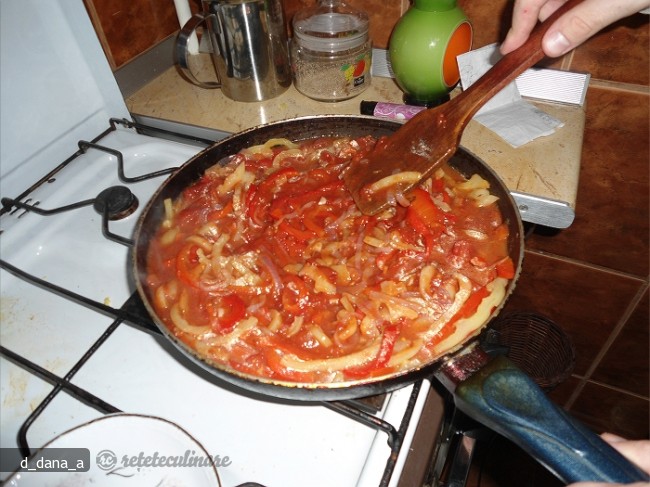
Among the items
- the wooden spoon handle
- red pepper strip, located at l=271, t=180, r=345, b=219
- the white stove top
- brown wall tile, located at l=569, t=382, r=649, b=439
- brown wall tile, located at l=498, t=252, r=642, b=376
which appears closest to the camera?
the white stove top

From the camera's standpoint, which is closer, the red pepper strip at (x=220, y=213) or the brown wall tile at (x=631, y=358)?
the red pepper strip at (x=220, y=213)

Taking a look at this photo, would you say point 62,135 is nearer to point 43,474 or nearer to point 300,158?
point 300,158

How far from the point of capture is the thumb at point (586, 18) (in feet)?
3.68

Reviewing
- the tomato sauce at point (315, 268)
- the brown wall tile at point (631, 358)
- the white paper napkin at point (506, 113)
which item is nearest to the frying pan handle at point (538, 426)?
the tomato sauce at point (315, 268)

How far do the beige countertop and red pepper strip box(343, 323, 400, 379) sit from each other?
28.3 inches

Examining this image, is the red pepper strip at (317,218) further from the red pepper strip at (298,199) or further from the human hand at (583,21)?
the human hand at (583,21)

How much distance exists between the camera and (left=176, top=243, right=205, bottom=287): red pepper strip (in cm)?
124

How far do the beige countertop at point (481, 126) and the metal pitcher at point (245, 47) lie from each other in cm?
7

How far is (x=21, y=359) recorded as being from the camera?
115 cm

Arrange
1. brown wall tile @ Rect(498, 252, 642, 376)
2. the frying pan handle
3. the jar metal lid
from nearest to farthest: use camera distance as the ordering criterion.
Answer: the frying pan handle → the jar metal lid → brown wall tile @ Rect(498, 252, 642, 376)

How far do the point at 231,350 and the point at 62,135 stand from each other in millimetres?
1198

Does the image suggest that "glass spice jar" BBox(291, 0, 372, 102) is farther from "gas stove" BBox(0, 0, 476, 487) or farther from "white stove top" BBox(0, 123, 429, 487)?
"white stove top" BBox(0, 123, 429, 487)

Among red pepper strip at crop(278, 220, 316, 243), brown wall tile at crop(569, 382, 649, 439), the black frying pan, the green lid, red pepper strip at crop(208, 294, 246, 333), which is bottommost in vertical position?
brown wall tile at crop(569, 382, 649, 439)

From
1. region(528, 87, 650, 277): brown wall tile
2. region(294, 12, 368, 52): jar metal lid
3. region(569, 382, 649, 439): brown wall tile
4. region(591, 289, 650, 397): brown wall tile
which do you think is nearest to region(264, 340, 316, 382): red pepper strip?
region(294, 12, 368, 52): jar metal lid
